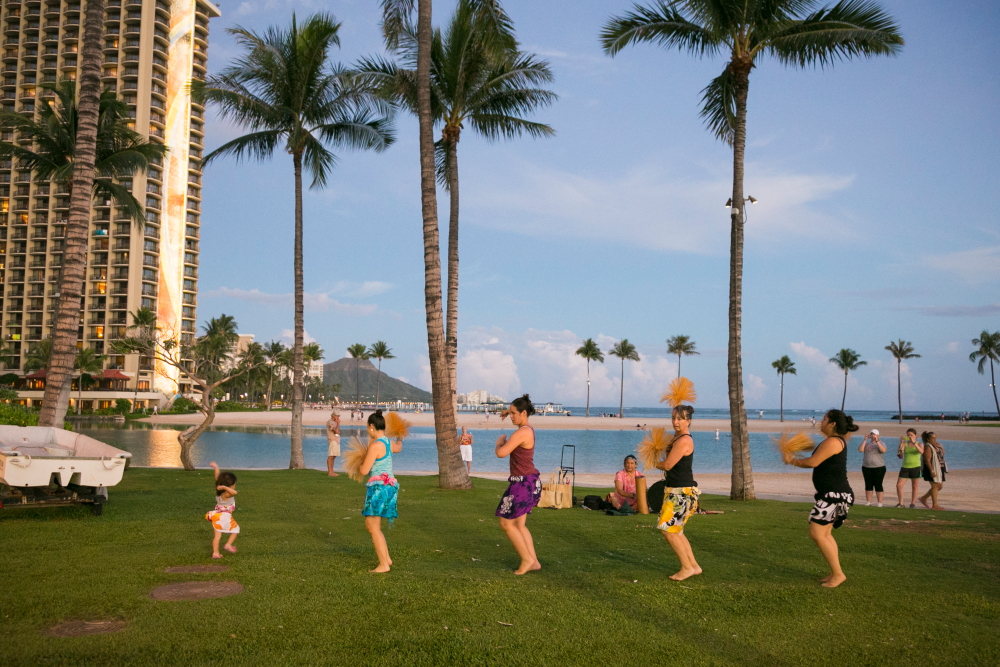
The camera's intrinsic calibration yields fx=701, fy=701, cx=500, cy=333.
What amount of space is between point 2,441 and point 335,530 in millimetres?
5039

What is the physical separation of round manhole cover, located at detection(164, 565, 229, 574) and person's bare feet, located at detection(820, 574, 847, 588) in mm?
5907

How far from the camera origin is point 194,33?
4070 inches

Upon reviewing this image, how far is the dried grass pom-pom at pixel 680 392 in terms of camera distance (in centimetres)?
797

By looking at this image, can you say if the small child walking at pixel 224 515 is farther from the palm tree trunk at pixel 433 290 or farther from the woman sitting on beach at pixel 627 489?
the palm tree trunk at pixel 433 290

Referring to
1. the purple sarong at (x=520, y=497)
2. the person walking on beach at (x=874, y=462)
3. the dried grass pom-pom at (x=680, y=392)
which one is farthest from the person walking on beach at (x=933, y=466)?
the purple sarong at (x=520, y=497)

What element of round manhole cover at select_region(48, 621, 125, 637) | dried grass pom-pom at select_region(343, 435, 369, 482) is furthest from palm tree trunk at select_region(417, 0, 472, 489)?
round manhole cover at select_region(48, 621, 125, 637)

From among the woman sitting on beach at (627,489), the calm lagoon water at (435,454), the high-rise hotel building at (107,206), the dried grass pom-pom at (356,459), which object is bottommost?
the calm lagoon water at (435,454)

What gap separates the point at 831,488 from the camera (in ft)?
22.0

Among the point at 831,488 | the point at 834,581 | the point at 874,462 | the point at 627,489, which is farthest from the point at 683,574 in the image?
the point at 874,462

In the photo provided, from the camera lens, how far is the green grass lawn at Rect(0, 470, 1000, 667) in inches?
192

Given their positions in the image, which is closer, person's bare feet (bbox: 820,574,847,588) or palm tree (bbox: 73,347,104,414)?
person's bare feet (bbox: 820,574,847,588)

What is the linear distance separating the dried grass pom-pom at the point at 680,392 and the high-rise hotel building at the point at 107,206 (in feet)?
316

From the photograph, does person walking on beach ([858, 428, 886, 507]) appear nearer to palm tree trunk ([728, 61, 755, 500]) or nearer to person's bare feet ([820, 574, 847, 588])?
palm tree trunk ([728, 61, 755, 500])

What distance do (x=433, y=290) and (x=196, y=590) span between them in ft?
31.4
